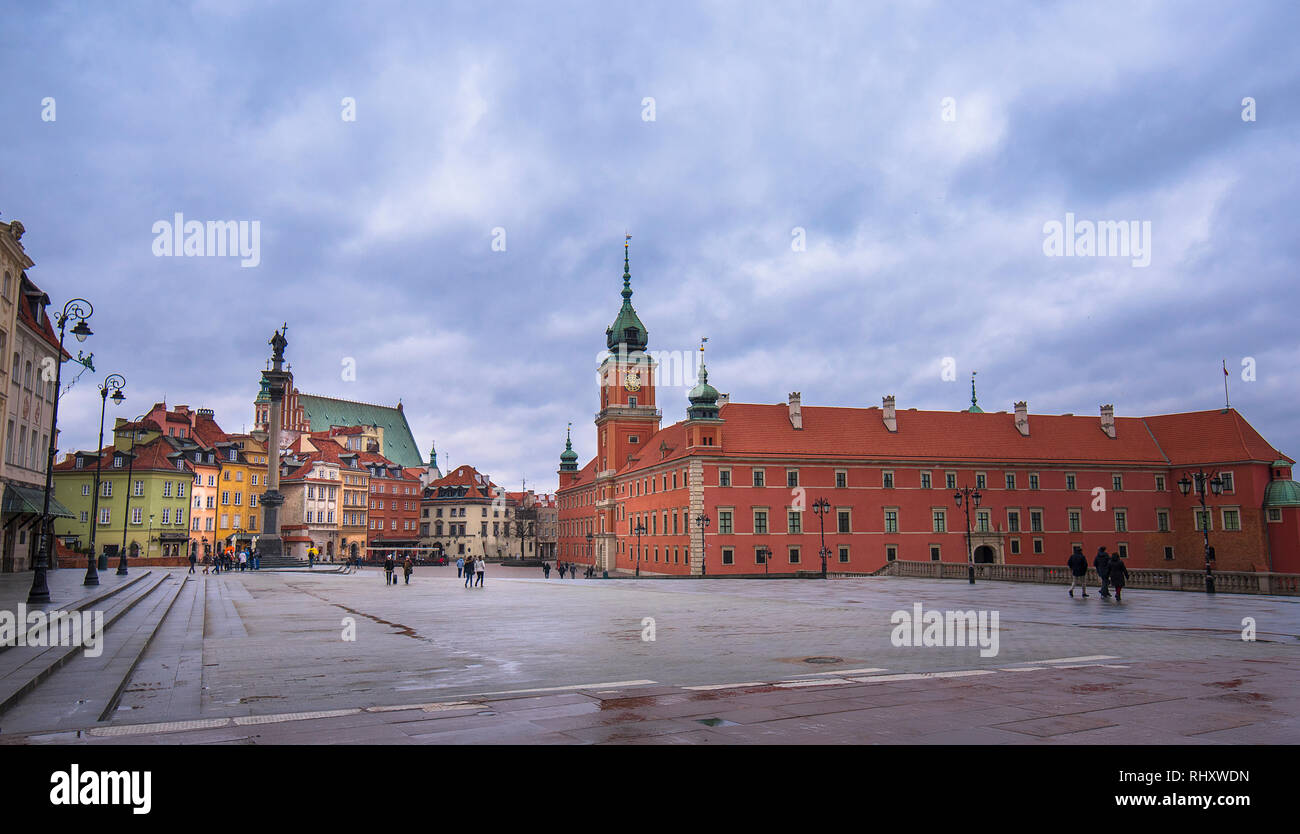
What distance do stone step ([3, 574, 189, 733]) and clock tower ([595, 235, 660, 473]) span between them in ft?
246

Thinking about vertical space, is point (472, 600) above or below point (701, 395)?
below

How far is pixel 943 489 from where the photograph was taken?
70125 millimetres

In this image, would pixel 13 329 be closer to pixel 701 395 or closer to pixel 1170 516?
pixel 701 395

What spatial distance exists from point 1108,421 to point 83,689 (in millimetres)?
85861

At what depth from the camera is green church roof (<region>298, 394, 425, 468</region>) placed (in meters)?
138

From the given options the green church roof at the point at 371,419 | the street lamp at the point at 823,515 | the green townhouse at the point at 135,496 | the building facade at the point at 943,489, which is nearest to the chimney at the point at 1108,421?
the building facade at the point at 943,489

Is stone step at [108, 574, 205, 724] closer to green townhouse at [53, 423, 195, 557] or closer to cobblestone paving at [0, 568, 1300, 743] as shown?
cobblestone paving at [0, 568, 1300, 743]

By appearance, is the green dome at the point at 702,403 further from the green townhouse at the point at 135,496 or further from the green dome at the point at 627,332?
the green townhouse at the point at 135,496

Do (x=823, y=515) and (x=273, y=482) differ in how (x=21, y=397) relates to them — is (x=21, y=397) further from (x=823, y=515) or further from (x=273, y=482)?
(x=823, y=515)

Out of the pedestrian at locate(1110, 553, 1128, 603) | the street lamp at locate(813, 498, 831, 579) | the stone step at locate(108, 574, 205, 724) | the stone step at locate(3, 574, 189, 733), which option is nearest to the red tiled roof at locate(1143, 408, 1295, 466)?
the street lamp at locate(813, 498, 831, 579)

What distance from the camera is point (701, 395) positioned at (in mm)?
68000

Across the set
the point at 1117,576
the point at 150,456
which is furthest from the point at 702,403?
the point at 150,456
